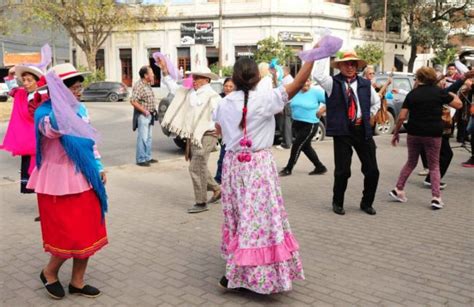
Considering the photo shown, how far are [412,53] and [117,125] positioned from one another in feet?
111

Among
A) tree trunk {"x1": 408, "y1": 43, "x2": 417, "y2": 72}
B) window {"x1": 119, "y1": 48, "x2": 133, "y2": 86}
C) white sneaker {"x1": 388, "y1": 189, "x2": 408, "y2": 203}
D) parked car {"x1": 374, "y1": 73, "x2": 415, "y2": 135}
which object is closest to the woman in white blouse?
white sneaker {"x1": 388, "y1": 189, "x2": 408, "y2": 203}

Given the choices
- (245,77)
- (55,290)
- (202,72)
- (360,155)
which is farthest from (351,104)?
(55,290)

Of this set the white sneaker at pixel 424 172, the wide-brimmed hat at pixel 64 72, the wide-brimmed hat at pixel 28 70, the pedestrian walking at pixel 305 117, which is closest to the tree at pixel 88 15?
the pedestrian walking at pixel 305 117

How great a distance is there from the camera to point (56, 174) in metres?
3.80

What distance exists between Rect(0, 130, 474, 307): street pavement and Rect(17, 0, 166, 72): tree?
29.9 m

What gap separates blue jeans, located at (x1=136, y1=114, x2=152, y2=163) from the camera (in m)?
9.95

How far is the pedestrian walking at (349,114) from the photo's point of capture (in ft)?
20.3

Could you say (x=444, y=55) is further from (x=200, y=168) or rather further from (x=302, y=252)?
(x=302, y=252)

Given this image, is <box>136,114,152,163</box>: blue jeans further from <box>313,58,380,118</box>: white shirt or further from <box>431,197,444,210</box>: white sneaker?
<box>431,197,444,210</box>: white sneaker

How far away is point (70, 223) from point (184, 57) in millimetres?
38211

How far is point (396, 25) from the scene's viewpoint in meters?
45.7

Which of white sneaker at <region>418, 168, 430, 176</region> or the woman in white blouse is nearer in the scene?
the woman in white blouse

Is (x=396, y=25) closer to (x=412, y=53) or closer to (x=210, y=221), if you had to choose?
(x=412, y=53)

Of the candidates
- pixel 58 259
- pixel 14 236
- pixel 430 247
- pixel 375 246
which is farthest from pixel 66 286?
pixel 430 247
